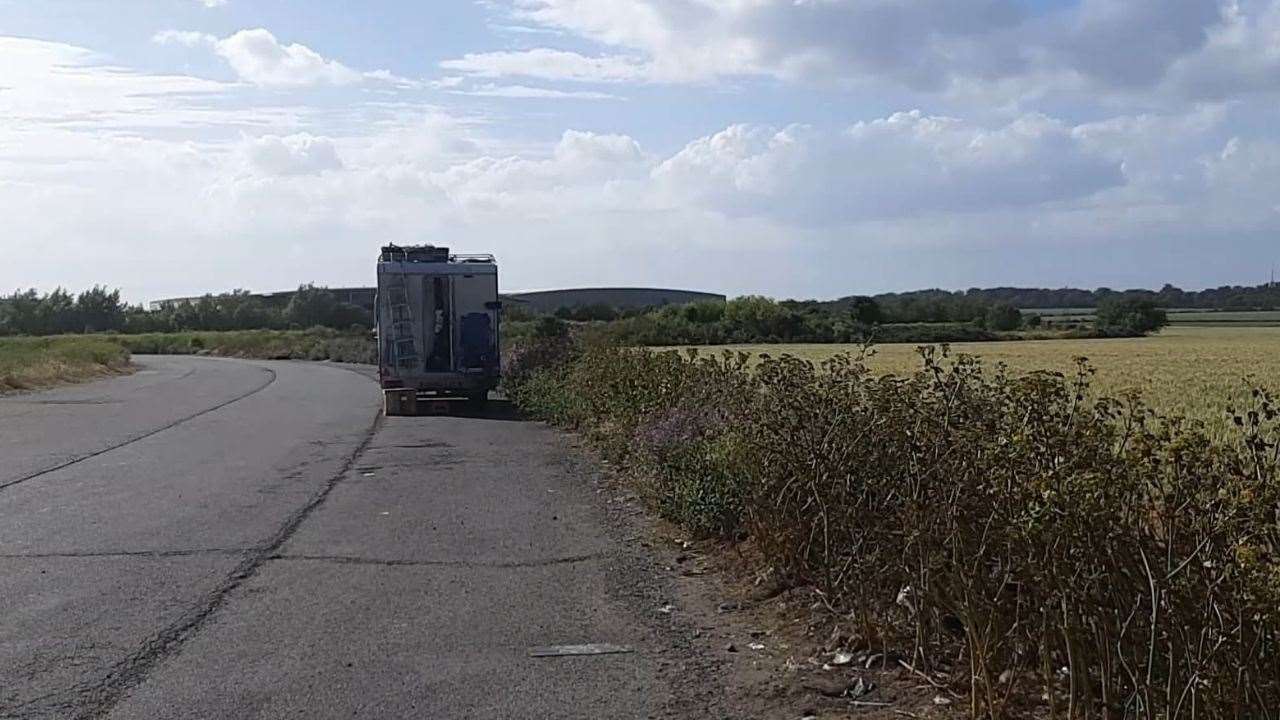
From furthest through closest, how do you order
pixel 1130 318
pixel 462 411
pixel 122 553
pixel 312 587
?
pixel 1130 318
pixel 462 411
pixel 122 553
pixel 312 587

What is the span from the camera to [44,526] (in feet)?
36.7

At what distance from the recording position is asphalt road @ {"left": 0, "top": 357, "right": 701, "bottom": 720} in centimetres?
627

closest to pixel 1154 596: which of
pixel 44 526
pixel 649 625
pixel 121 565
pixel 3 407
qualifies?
pixel 649 625

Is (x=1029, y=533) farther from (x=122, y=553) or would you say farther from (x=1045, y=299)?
(x=1045, y=299)

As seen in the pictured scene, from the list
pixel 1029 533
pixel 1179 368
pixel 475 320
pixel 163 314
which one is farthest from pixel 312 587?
pixel 163 314

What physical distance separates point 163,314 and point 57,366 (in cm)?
8822

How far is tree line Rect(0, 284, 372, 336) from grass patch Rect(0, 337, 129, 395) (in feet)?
188

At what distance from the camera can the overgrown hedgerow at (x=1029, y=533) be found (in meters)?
4.38

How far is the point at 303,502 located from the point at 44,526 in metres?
2.36

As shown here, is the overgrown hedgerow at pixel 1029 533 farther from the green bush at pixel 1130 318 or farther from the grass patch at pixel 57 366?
the green bush at pixel 1130 318

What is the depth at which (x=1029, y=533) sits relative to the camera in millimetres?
4730

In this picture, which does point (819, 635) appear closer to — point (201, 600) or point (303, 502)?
point (201, 600)

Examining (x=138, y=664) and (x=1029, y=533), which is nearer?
(x=1029, y=533)

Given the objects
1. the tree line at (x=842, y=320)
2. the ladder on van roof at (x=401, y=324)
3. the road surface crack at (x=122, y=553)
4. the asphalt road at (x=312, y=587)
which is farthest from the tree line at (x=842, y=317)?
the road surface crack at (x=122, y=553)
